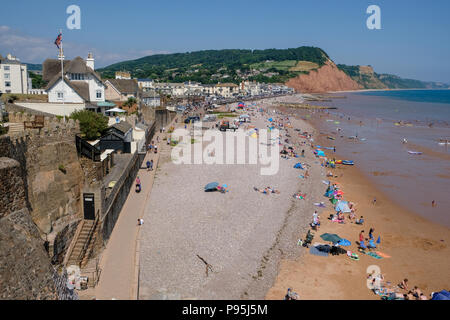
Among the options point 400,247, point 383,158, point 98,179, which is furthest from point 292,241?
point 383,158

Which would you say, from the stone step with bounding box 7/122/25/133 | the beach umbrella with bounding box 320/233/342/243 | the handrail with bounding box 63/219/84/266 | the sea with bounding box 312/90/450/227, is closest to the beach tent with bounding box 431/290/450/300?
the beach umbrella with bounding box 320/233/342/243

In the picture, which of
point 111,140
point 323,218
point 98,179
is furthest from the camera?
point 111,140

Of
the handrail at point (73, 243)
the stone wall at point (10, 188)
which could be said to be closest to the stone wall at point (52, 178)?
the handrail at point (73, 243)

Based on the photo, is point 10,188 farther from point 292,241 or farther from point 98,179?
point 292,241

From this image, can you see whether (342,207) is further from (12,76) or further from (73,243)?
(12,76)

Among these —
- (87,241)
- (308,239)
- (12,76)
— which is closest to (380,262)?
(308,239)

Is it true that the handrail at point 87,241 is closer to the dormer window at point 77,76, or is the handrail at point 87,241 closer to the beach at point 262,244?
the beach at point 262,244
